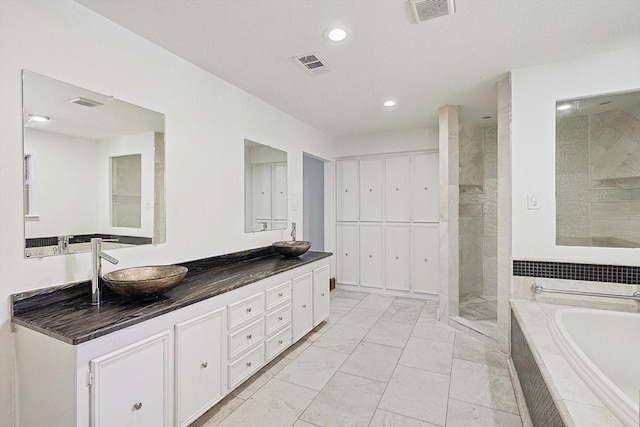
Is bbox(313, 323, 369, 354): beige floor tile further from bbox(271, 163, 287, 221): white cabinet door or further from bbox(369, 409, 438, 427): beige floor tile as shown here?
bbox(271, 163, 287, 221): white cabinet door

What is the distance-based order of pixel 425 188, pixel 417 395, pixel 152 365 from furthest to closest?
1. pixel 425 188
2. pixel 417 395
3. pixel 152 365

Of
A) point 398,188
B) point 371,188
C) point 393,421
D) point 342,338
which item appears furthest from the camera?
point 371,188

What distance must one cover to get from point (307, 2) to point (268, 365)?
2.68m

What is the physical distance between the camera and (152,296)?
176 cm

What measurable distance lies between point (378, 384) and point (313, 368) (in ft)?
1.81

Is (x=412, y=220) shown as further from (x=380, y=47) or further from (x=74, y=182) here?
(x=74, y=182)

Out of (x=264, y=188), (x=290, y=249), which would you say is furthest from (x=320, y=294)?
(x=264, y=188)

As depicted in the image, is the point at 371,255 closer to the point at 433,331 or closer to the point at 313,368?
the point at 433,331

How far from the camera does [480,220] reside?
15.1ft

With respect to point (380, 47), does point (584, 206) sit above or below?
below

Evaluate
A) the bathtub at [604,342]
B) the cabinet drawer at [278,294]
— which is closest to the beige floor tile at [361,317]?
the cabinet drawer at [278,294]

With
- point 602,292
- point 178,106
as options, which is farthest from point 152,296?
point 602,292

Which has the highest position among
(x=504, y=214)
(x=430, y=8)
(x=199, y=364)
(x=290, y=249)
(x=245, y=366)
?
(x=430, y=8)

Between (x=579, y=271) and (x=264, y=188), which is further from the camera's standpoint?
(x=264, y=188)
